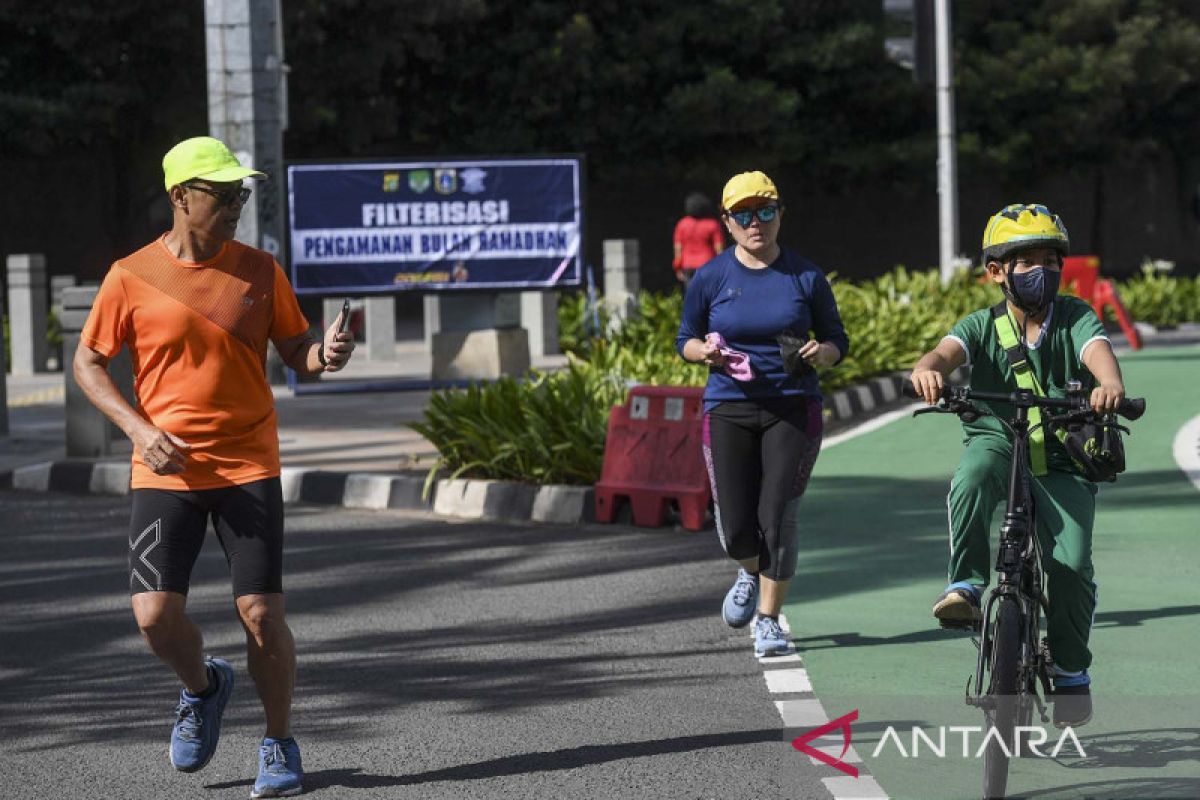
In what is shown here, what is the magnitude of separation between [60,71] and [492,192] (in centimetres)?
1673

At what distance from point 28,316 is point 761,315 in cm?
1617

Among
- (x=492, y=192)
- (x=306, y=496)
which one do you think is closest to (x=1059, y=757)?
(x=306, y=496)

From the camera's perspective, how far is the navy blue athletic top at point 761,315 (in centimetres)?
787

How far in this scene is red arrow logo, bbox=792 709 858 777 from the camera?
20.3 feet

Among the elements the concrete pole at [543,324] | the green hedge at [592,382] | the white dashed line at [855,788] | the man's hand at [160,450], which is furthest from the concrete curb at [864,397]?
the man's hand at [160,450]

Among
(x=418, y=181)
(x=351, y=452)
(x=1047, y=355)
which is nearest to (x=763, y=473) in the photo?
(x=1047, y=355)

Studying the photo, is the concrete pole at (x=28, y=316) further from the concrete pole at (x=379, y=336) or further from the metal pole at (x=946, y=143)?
the metal pole at (x=946, y=143)

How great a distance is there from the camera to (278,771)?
5977 millimetres

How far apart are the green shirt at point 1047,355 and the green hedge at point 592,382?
598 centimetres

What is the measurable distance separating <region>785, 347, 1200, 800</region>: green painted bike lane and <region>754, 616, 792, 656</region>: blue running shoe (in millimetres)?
122

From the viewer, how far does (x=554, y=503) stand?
468 inches

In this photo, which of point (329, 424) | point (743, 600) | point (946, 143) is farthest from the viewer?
point (946, 143)

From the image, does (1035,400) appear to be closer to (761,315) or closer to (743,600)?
→ (761,315)

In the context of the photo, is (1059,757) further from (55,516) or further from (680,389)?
(55,516)
